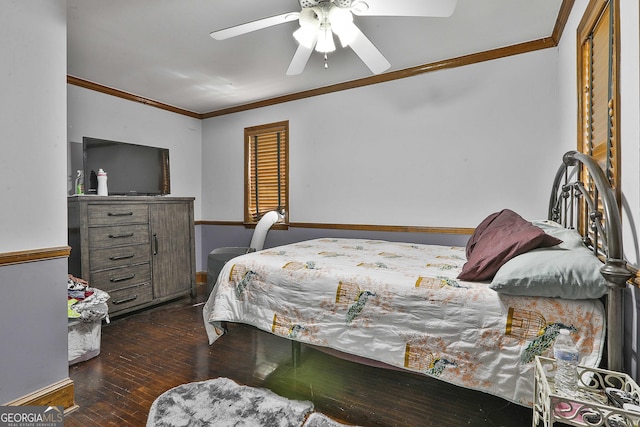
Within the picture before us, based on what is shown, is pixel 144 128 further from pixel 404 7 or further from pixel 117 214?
pixel 404 7

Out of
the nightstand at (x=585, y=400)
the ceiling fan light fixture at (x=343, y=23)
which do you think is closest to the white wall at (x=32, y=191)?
the ceiling fan light fixture at (x=343, y=23)

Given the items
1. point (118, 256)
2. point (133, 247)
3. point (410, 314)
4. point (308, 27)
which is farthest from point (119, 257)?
point (410, 314)

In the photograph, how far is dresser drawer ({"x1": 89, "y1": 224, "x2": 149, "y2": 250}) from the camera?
10.4ft

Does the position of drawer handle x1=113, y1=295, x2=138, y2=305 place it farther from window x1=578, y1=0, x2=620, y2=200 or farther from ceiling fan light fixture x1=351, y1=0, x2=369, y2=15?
window x1=578, y1=0, x2=620, y2=200

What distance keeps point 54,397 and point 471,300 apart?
226 centimetres

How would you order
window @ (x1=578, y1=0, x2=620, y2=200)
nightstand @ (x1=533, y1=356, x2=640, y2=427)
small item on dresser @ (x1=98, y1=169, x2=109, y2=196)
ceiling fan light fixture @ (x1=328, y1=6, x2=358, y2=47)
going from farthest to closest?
small item on dresser @ (x1=98, y1=169, x2=109, y2=196)
ceiling fan light fixture @ (x1=328, y1=6, x2=358, y2=47)
window @ (x1=578, y1=0, x2=620, y2=200)
nightstand @ (x1=533, y1=356, x2=640, y2=427)

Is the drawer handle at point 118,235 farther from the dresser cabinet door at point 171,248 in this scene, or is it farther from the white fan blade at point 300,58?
the white fan blade at point 300,58

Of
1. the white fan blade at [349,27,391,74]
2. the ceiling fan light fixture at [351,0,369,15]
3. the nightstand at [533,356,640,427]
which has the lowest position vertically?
the nightstand at [533,356,640,427]

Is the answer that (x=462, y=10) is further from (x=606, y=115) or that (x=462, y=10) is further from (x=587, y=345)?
(x=587, y=345)

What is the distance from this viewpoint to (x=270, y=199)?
4402 mm

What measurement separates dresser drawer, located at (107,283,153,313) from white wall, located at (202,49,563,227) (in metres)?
1.77

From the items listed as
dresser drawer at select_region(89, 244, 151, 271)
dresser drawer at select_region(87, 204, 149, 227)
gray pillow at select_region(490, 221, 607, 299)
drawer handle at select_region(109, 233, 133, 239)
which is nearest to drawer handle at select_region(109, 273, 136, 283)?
dresser drawer at select_region(89, 244, 151, 271)

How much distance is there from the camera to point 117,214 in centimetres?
335

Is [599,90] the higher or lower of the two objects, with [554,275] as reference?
higher
